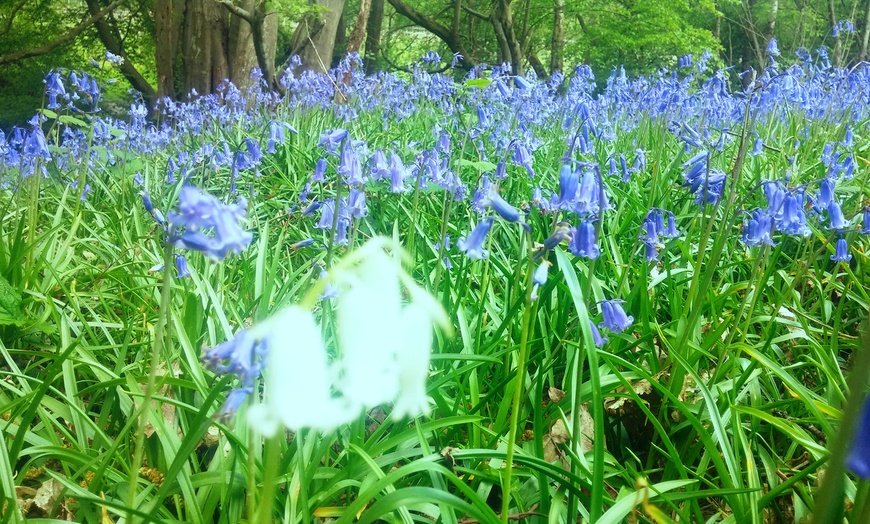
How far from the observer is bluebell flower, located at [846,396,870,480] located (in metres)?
0.73

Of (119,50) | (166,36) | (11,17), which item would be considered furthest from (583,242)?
(11,17)

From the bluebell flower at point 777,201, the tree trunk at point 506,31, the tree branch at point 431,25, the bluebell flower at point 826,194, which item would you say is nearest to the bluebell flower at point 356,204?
the bluebell flower at point 777,201

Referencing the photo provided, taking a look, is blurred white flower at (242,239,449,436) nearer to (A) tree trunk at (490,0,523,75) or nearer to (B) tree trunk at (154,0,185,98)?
(B) tree trunk at (154,0,185,98)

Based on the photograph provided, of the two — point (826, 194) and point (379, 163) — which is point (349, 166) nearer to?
point (379, 163)

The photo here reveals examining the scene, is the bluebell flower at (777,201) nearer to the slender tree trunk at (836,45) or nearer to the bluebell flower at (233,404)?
the bluebell flower at (233,404)

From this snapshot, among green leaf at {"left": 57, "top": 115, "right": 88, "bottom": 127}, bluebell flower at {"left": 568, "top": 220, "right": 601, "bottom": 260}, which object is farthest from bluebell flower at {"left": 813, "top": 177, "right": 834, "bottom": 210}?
green leaf at {"left": 57, "top": 115, "right": 88, "bottom": 127}

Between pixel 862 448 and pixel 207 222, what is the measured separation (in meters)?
0.87

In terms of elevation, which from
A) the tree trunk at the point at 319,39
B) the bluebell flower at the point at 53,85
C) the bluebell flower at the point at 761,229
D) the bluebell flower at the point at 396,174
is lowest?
the bluebell flower at the point at 761,229

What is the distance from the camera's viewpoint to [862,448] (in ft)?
2.51

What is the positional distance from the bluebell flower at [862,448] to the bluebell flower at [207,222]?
32.4 inches

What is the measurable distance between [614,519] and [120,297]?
2.59m

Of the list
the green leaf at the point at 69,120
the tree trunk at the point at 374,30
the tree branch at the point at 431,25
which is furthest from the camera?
the tree branch at the point at 431,25

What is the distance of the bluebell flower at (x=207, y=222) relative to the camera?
2.64ft

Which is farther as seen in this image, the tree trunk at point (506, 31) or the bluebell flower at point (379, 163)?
the tree trunk at point (506, 31)
